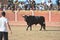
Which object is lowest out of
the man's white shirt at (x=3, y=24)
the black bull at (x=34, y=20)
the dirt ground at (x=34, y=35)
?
the dirt ground at (x=34, y=35)

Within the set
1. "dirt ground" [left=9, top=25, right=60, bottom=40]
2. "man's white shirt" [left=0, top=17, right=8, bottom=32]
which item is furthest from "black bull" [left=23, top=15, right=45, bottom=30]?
"man's white shirt" [left=0, top=17, right=8, bottom=32]

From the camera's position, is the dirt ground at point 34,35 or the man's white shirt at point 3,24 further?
the dirt ground at point 34,35

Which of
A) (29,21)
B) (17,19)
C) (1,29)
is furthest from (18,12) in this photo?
(1,29)

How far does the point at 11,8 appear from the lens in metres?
25.3

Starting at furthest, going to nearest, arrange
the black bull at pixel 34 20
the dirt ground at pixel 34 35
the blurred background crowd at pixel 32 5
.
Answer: the blurred background crowd at pixel 32 5 < the black bull at pixel 34 20 < the dirt ground at pixel 34 35

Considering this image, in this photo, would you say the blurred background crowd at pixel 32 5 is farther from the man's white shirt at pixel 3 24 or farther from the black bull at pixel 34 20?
the man's white shirt at pixel 3 24

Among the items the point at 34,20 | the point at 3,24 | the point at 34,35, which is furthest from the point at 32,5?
the point at 3,24

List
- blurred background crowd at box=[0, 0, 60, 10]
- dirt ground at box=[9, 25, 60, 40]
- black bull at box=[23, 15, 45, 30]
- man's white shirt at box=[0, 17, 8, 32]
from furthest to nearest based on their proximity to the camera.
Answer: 1. blurred background crowd at box=[0, 0, 60, 10]
2. black bull at box=[23, 15, 45, 30]
3. dirt ground at box=[9, 25, 60, 40]
4. man's white shirt at box=[0, 17, 8, 32]

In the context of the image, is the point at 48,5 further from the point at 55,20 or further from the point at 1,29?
the point at 1,29

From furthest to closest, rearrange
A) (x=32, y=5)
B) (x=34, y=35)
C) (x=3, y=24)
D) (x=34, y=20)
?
(x=32, y=5) → (x=34, y=20) → (x=34, y=35) → (x=3, y=24)

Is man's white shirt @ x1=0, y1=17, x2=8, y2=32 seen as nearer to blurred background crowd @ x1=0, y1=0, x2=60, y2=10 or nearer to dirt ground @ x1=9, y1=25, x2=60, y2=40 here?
dirt ground @ x1=9, y1=25, x2=60, y2=40

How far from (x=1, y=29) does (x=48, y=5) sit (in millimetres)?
15567

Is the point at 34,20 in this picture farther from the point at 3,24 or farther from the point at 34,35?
the point at 3,24

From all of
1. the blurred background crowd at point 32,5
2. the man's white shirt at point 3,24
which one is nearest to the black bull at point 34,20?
the blurred background crowd at point 32,5
